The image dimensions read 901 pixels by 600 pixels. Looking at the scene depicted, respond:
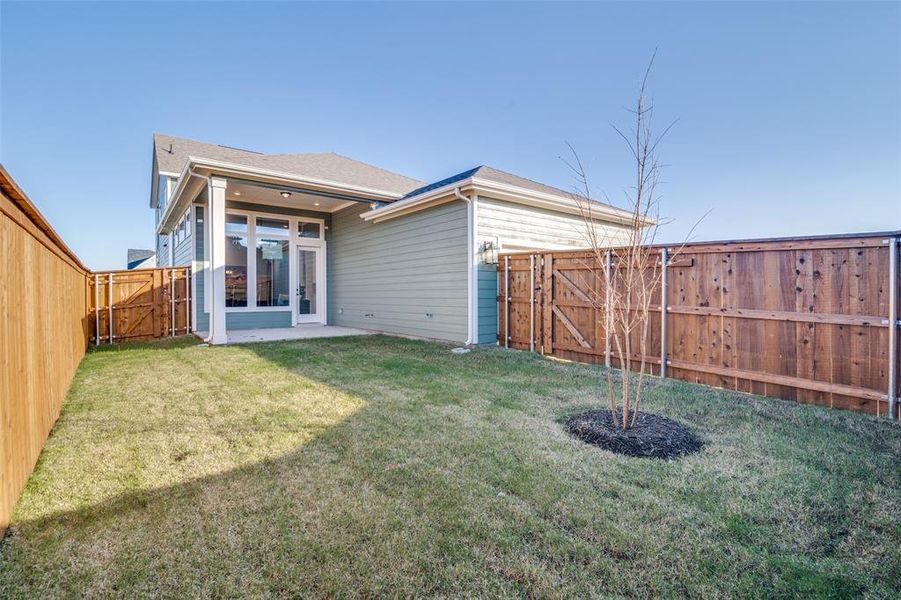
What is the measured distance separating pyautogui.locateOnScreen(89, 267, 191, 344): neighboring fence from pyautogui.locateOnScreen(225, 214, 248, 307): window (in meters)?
0.99

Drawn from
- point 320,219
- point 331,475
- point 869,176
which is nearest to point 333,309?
point 320,219

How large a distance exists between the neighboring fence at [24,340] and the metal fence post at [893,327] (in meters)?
6.19

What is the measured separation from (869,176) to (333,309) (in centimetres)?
1459

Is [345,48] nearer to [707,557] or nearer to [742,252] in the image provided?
[742,252]

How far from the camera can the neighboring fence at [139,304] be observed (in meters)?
9.17

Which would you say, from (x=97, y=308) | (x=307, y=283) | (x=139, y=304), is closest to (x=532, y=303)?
(x=307, y=283)

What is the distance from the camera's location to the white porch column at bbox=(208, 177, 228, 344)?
7945 mm

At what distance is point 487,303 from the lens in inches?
311

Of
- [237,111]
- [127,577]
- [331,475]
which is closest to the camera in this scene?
[127,577]

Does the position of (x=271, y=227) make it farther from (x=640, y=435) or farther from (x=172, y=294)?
(x=640, y=435)

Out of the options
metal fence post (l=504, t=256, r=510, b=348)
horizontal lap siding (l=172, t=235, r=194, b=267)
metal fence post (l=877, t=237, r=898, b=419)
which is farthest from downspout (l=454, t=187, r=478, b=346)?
horizontal lap siding (l=172, t=235, r=194, b=267)

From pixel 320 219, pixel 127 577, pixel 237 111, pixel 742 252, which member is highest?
pixel 237 111

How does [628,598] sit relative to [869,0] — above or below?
below

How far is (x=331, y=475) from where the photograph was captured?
2.50 m
